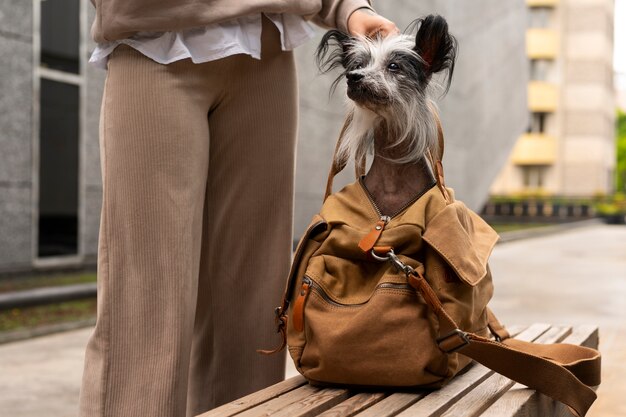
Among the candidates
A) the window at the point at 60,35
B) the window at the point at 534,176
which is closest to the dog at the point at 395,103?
the window at the point at 60,35

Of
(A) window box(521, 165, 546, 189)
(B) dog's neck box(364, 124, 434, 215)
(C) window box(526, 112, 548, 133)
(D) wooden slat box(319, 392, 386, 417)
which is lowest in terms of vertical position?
(D) wooden slat box(319, 392, 386, 417)

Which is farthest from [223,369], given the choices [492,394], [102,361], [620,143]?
[620,143]

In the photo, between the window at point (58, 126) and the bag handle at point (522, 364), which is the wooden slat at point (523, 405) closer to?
the bag handle at point (522, 364)

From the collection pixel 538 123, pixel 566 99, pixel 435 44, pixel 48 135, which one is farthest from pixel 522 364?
pixel 566 99

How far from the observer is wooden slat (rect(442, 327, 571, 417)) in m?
1.98

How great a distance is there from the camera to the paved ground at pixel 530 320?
12.9 ft

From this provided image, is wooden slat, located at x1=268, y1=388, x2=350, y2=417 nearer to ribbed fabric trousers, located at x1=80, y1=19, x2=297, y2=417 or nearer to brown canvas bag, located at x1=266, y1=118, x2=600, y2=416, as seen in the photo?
brown canvas bag, located at x1=266, y1=118, x2=600, y2=416

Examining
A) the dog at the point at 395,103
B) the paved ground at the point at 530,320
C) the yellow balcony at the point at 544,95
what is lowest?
the paved ground at the point at 530,320

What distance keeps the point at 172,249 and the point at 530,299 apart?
644 cm

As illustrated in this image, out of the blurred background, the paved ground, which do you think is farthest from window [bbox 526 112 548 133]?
the paved ground

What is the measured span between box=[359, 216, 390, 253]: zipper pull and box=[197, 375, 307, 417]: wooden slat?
45cm

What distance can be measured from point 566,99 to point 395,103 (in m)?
46.0

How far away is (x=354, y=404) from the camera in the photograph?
6.61 ft

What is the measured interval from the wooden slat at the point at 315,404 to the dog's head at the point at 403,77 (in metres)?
0.64
